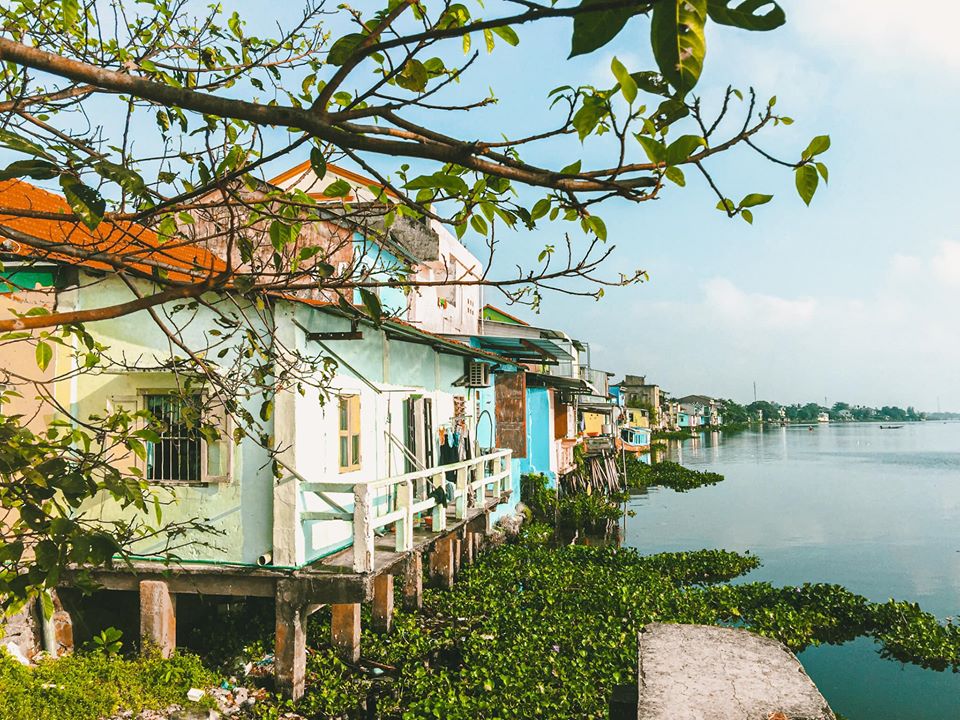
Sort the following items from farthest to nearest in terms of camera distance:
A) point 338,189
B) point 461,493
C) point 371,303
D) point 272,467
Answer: point 461,493 → point 272,467 → point 338,189 → point 371,303

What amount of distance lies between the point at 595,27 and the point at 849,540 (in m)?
28.6

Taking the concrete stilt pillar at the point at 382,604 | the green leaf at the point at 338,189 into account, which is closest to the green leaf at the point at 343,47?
the green leaf at the point at 338,189

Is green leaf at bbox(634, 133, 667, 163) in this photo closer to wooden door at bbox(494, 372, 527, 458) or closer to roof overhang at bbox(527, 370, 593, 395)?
wooden door at bbox(494, 372, 527, 458)

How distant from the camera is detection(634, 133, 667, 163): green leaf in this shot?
1.38 m

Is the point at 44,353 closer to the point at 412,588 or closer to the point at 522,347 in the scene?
the point at 412,588

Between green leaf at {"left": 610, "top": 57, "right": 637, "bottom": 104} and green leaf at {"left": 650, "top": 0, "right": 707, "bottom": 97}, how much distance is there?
6.6 inches

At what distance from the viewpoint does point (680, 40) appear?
1120 millimetres

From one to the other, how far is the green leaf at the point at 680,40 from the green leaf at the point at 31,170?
5.71ft

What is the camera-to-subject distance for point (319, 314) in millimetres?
8625

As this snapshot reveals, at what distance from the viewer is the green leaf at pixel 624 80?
4.23ft

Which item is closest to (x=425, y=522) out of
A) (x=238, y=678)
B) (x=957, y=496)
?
(x=238, y=678)

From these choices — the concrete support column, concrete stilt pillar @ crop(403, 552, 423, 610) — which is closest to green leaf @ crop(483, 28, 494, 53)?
concrete stilt pillar @ crop(403, 552, 423, 610)

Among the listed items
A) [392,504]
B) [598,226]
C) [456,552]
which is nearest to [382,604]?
[392,504]

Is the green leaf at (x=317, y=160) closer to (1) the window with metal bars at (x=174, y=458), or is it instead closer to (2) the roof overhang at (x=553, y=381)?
(1) the window with metal bars at (x=174, y=458)
